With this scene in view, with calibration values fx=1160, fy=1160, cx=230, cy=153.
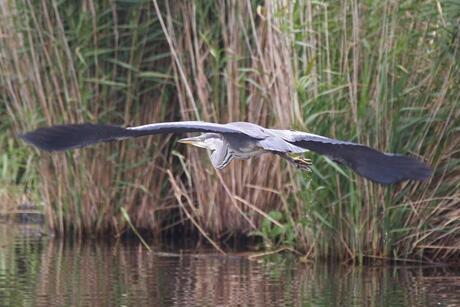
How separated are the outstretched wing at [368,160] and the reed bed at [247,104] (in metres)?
1.60

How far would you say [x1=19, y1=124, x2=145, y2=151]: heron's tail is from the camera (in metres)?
5.15

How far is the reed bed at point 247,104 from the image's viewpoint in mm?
7879

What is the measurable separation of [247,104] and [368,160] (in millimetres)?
3382

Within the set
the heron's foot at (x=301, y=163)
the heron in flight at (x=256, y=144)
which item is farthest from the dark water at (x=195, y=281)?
the heron in flight at (x=256, y=144)

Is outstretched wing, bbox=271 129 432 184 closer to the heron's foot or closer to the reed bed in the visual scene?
the heron's foot

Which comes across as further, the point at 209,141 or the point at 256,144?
the point at 209,141

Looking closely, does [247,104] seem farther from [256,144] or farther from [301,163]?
[256,144]

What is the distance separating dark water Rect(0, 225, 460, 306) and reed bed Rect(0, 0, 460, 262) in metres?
0.41

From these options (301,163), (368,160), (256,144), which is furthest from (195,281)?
(368,160)

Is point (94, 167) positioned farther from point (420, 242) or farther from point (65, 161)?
point (420, 242)

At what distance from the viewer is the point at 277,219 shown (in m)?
8.59

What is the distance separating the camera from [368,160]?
583 centimetres

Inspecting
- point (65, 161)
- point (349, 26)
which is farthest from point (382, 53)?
point (65, 161)

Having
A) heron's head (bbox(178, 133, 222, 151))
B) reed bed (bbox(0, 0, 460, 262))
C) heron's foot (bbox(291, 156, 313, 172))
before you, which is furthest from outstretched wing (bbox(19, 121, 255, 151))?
reed bed (bbox(0, 0, 460, 262))
